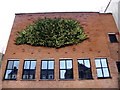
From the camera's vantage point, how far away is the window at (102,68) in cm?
1313

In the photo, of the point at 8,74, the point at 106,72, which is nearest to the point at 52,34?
the point at 8,74

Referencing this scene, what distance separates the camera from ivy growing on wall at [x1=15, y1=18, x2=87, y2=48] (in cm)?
1495

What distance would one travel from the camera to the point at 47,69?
13.6 meters

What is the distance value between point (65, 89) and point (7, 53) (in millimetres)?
7417

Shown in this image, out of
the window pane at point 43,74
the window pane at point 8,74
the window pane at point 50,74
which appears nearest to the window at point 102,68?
the window pane at point 50,74

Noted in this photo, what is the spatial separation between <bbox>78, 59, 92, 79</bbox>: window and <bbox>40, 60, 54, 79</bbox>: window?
9.28 feet

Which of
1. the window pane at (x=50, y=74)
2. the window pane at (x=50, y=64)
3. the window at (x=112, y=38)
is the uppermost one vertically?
the window at (x=112, y=38)

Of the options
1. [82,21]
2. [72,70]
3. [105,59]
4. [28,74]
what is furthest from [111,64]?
[28,74]

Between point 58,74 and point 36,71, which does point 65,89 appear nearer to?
point 58,74

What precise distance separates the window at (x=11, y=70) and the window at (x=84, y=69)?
653 centimetres

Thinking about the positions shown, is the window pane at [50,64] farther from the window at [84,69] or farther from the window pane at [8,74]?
the window pane at [8,74]

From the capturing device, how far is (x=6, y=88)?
12.7m

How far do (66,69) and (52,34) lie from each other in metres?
4.35

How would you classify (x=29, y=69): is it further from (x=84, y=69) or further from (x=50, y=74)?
(x=84, y=69)
